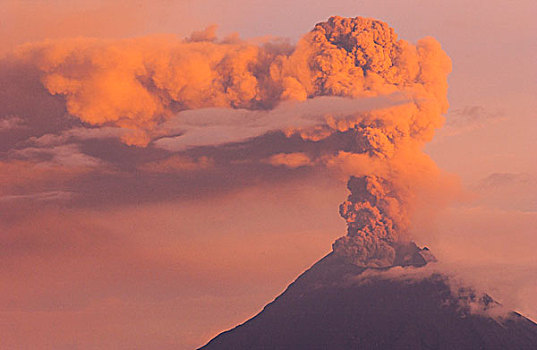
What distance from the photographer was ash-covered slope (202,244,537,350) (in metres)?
86.4

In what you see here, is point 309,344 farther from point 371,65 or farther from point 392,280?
point 371,65

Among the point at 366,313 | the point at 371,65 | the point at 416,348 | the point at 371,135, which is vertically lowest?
the point at 416,348

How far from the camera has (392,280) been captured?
281 feet

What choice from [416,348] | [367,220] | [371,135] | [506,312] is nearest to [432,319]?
[416,348]

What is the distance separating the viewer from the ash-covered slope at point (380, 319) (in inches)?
3403

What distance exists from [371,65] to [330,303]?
4129cm

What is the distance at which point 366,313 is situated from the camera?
91250 millimetres

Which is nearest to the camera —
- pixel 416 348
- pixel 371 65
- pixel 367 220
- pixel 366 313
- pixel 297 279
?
pixel 371 65

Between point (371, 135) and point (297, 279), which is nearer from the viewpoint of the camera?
point (371, 135)

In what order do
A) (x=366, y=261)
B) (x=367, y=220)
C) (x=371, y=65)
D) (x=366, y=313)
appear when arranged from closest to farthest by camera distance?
(x=371, y=65)
(x=367, y=220)
(x=366, y=261)
(x=366, y=313)

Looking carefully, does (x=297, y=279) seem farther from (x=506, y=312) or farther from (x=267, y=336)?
(x=506, y=312)

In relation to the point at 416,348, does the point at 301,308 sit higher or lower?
higher

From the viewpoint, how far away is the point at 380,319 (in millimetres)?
89062

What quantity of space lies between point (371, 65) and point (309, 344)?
40220 mm
